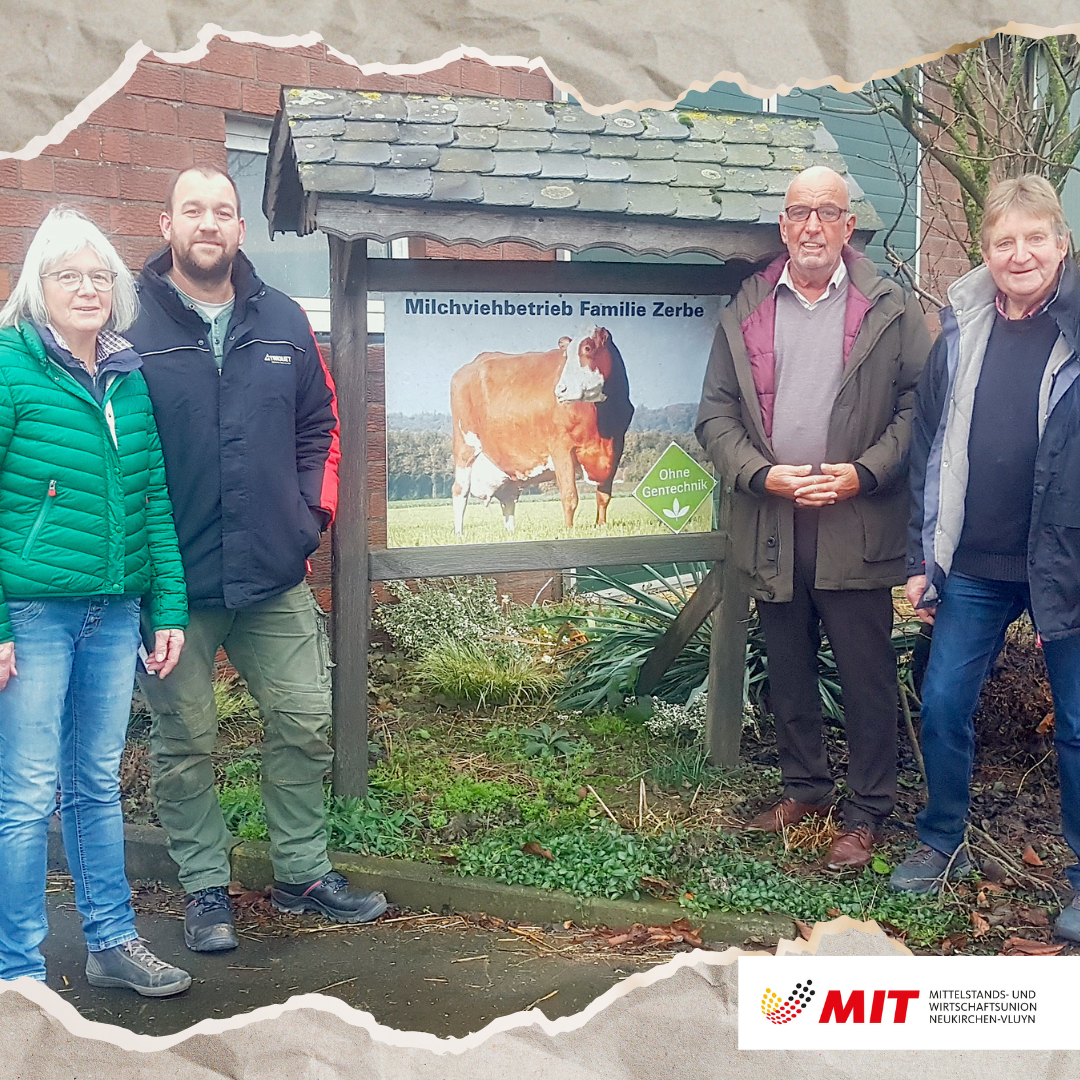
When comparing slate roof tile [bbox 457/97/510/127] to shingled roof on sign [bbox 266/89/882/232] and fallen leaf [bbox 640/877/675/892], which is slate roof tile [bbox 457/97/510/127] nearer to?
shingled roof on sign [bbox 266/89/882/232]

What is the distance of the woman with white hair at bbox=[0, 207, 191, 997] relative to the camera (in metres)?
2.60

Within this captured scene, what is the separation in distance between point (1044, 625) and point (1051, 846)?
1.14 m

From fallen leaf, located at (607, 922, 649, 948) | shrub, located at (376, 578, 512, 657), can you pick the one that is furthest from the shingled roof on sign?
shrub, located at (376, 578, 512, 657)

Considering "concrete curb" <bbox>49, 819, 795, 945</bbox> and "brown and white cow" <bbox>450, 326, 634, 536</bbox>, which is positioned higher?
"brown and white cow" <bbox>450, 326, 634, 536</bbox>

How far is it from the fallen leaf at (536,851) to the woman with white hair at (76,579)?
125 centimetres

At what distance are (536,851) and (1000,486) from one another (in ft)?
6.32

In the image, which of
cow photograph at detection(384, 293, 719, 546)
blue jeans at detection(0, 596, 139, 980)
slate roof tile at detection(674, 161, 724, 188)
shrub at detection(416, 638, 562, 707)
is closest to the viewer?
blue jeans at detection(0, 596, 139, 980)

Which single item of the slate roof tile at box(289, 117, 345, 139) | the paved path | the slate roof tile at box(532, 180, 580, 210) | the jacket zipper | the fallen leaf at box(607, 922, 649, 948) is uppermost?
the slate roof tile at box(289, 117, 345, 139)

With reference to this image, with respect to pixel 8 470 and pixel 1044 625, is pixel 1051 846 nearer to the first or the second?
pixel 1044 625

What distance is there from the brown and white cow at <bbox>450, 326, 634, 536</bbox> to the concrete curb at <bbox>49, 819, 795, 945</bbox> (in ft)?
4.03

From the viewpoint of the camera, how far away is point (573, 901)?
3537 millimetres

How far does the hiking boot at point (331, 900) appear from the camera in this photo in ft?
11.5

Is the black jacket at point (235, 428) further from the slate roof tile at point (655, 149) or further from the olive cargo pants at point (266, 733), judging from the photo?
the slate roof tile at point (655, 149)

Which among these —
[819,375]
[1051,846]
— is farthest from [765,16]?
[1051,846]
